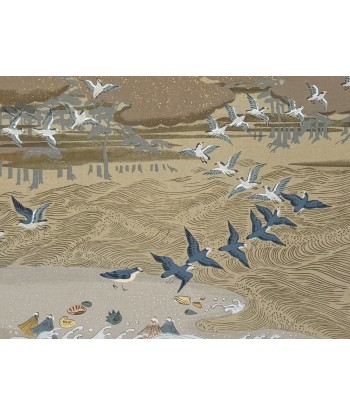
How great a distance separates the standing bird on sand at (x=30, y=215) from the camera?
12.4 feet

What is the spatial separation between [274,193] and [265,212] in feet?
0.38

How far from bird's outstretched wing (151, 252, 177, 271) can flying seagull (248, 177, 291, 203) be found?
0.55 meters

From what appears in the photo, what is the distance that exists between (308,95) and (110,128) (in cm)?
108

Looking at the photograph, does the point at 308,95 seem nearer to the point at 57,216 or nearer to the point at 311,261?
the point at 311,261

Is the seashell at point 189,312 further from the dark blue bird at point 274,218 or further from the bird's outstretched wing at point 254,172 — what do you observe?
the bird's outstretched wing at point 254,172

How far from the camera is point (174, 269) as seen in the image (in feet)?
12.6

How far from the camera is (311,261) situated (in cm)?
384

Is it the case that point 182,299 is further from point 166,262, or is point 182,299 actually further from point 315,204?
point 315,204

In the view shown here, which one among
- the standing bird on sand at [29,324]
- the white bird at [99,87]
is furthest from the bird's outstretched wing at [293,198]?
the standing bird on sand at [29,324]

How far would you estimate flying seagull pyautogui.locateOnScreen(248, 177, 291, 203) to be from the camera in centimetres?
381

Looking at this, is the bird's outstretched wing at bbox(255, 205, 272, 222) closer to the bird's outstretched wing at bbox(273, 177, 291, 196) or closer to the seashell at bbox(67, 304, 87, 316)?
the bird's outstretched wing at bbox(273, 177, 291, 196)

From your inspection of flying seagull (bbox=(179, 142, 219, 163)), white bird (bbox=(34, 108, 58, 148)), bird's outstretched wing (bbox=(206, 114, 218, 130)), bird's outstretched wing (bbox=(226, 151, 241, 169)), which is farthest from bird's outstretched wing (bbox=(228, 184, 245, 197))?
white bird (bbox=(34, 108, 58, 148))

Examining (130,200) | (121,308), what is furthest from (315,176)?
(121,308)

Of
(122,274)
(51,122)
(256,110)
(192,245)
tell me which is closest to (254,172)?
(256,110)
